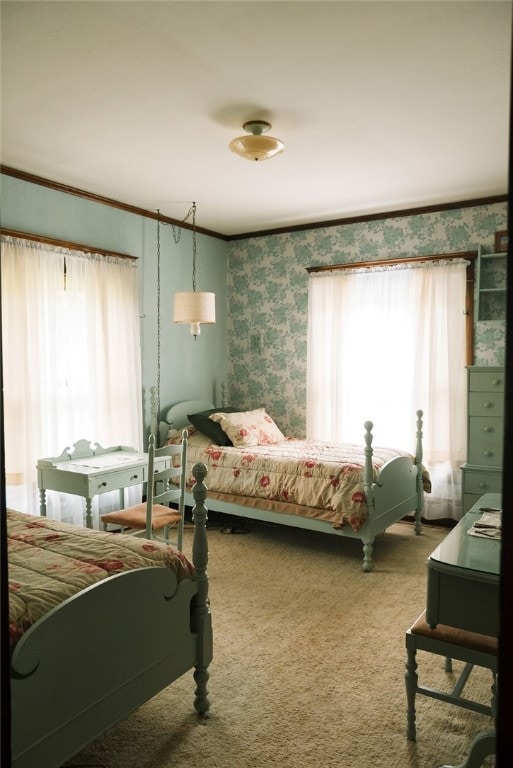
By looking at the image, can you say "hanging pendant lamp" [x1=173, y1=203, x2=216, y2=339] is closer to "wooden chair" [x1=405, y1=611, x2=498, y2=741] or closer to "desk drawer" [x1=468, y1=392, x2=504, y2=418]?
"desk drawer" [x1=468, y1=392, x2=504, y2=418]

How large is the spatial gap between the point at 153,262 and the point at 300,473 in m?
2.32

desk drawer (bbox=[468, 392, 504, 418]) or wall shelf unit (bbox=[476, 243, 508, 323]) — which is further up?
wall shelf unit (bbox=[476, 243, 508, 323])

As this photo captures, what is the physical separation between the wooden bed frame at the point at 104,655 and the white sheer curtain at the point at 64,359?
206cm

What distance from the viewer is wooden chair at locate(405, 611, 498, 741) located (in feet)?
6.07

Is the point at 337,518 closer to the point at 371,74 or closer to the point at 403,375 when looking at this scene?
the point at 403,375


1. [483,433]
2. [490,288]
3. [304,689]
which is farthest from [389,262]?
[304,689]

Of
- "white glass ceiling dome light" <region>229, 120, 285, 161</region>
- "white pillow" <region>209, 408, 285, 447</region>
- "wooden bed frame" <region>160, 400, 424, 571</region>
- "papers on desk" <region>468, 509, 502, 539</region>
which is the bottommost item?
"wooden bed frame" <region>160, 400, 424, 571</region>

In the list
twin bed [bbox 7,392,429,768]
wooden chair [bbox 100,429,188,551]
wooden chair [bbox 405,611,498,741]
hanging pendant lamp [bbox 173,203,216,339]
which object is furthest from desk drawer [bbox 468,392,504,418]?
twin bed [bbox 7,392,429,768]

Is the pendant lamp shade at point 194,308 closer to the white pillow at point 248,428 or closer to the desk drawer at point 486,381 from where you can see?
the white pillow at point 248,428

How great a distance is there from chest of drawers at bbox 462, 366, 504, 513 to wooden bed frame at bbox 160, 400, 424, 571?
1.36ft

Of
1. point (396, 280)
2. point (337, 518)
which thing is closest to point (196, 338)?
point (396, 280)

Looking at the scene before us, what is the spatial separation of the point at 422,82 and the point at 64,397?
3.06m

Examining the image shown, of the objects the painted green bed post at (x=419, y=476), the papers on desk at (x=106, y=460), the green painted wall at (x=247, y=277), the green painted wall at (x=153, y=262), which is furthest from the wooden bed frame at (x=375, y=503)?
the green painted wall at (x=153, y=262)

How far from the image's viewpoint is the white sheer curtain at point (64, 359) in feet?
12.3
